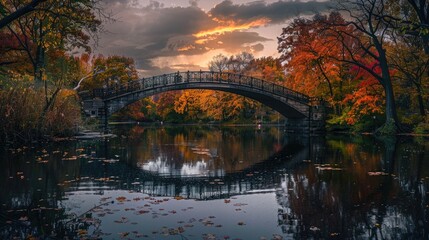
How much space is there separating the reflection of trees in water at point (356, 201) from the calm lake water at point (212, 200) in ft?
0.06

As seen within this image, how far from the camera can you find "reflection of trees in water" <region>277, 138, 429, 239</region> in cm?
549

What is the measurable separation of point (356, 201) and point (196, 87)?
30035mm

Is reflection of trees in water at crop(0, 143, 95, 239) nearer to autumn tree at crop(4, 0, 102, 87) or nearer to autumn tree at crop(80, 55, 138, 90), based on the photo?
autumn tree at crop(4, 0, 102, 87)

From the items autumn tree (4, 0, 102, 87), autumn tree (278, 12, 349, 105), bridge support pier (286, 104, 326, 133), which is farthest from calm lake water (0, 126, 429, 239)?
bridge support pier (286, 104, 326, 133)

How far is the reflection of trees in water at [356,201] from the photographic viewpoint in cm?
549

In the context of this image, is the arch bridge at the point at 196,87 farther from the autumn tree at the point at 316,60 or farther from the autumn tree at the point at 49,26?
the autumn tree at the point at 49,26

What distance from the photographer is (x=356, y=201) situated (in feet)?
23.7

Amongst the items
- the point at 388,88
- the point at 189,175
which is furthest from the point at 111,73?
the point at 189,175

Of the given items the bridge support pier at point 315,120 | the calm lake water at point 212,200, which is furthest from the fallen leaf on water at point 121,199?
the bridge support pier at point 315,120

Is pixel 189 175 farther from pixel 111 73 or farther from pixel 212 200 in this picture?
pixel 111 73

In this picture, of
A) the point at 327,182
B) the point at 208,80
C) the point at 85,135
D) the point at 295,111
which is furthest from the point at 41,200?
the point at 295,111

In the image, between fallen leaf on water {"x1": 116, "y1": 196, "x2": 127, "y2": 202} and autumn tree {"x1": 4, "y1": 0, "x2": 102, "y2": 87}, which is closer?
fallen leaf on water {"x1": 116, "y1": 196, "x2": 127, "y2": 202}

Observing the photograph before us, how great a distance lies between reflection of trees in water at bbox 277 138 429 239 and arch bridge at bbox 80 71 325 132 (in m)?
23.6

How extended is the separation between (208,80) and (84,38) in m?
11.9
